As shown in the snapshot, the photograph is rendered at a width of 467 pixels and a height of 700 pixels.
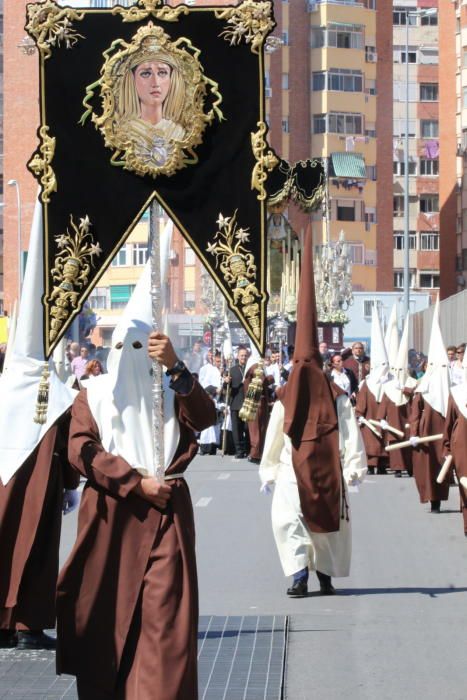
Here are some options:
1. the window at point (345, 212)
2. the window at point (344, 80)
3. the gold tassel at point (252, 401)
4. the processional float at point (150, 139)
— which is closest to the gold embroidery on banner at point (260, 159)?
the processional float at point (150, 139)

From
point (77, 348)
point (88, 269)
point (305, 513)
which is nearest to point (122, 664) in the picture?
point (88, 269)

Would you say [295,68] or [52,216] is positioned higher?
[295,68]

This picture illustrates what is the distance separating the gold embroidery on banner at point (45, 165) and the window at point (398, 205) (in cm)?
8228

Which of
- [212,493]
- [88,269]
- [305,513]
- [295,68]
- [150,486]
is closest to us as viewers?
[150,486]

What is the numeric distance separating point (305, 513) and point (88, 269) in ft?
14.8

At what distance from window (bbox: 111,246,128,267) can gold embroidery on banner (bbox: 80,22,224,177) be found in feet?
1.71

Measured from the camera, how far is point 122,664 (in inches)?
288

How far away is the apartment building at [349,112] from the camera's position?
78.6 meters

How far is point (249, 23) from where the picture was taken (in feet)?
26.2

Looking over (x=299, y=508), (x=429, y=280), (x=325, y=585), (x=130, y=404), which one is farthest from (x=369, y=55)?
(x=130, y=404)

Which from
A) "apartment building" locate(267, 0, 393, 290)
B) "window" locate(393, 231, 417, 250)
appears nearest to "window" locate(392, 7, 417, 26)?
"apartment building" locate(267, 0, 393, 290)

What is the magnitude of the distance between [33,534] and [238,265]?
2715 mm

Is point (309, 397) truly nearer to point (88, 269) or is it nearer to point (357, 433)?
point (357, 433)

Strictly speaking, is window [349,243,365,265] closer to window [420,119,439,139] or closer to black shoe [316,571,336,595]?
window [420,119,439,139]
